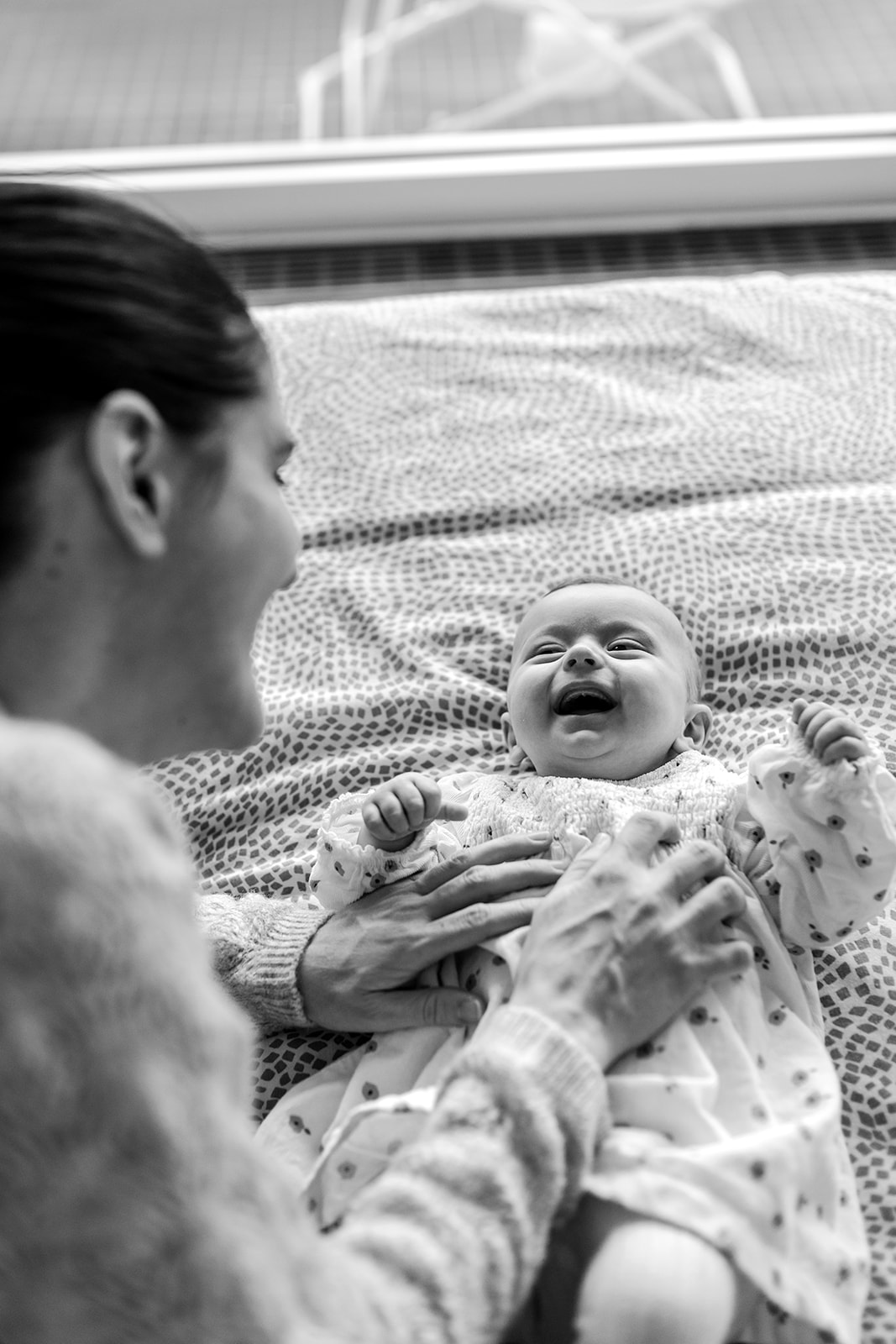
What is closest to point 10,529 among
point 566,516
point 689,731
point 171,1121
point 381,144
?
point 171,1121

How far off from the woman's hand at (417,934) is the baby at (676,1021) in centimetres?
2

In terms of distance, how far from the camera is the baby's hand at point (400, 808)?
1.18 m

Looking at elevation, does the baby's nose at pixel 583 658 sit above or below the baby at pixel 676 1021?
above

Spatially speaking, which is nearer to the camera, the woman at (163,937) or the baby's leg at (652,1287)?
the woman at (163,937)

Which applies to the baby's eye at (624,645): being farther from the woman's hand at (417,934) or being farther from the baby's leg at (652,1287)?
the baby's leg at (652,1287)

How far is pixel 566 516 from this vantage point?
→ 1.75 meters

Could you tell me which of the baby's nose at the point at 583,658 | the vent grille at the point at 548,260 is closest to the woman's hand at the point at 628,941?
the baby's nose at the point at 583,658

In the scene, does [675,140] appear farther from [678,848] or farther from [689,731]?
[678,848]

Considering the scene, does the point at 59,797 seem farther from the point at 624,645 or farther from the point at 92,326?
the point at 624,645

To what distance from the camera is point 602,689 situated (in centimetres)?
130

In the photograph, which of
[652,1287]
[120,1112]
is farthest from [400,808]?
[120,1112]

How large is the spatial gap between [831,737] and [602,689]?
244mm

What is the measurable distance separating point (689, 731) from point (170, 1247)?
0.88 metres

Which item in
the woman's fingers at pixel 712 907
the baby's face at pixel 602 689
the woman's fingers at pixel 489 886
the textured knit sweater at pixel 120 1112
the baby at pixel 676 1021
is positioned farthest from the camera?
the baby's face at pixel 602 689
